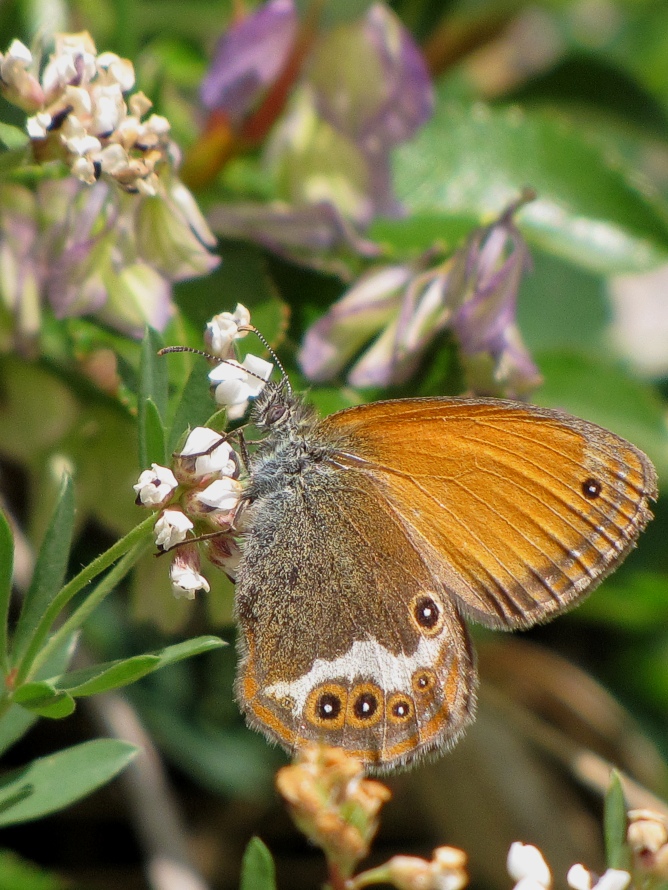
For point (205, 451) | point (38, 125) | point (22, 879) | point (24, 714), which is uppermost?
point (38, 125)

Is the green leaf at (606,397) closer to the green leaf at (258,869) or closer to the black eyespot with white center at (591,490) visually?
the black eyespot with white center at (591,490)

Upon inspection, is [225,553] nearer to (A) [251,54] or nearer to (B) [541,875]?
(B) [541,875]

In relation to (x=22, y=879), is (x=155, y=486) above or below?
above

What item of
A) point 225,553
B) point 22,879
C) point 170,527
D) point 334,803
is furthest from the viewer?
point 22,879

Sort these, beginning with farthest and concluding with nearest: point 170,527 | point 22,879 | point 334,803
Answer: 1. point 22,879
2. point 170,527
3. point 334,803

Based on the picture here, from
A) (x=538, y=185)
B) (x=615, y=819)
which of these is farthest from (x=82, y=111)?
(x=538, y=185)

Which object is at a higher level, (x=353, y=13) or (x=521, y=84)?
(x=353, y=13)

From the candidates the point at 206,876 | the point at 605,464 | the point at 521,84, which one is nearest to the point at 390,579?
the point at 605,464

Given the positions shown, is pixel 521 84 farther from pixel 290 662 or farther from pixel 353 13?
pixel 290 662
